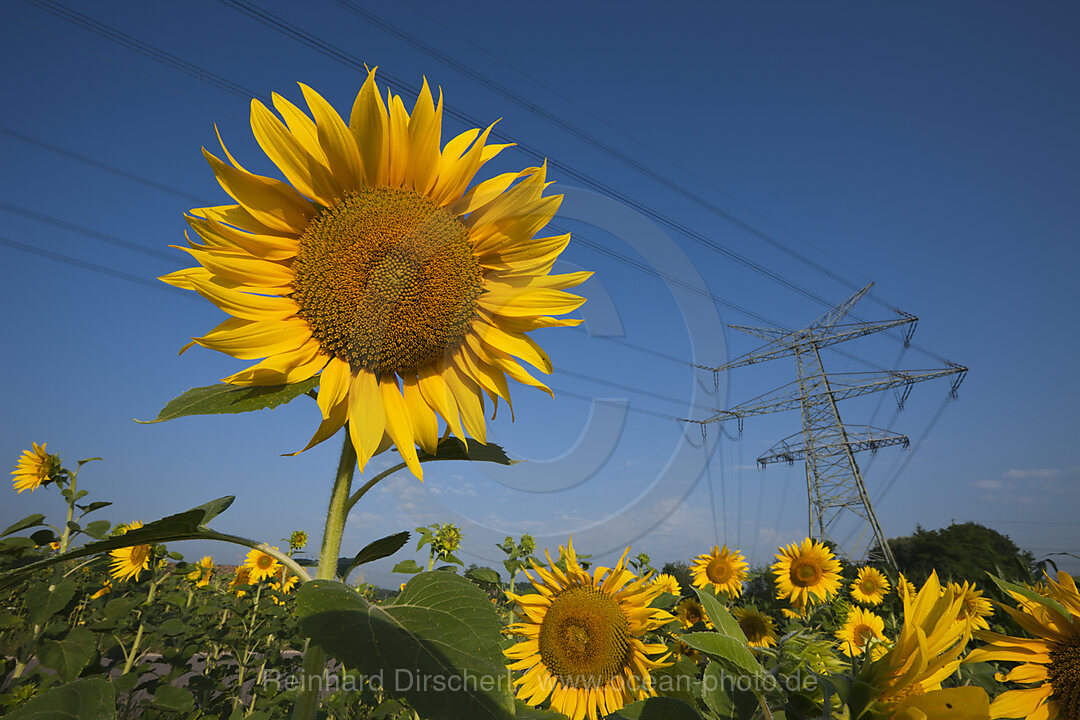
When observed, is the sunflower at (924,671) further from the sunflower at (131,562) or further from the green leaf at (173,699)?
the sunflower at (131,562)

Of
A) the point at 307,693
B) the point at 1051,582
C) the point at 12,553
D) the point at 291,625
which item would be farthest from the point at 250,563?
the point at 1051,582

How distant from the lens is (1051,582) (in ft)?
5.61

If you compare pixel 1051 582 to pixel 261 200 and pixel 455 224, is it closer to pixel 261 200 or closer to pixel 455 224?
pixel 455 224

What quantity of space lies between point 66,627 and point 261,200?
3.42 metres

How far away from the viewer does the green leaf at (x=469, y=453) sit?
3.47ft

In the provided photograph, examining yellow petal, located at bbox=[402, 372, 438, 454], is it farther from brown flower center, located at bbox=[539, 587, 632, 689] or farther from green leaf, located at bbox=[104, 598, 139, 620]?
green leaf, located at bbox=[104, 598, 139, 620]

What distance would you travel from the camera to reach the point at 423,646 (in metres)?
0.74

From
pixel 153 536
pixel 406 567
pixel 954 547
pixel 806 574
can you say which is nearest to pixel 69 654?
pixel 406 567

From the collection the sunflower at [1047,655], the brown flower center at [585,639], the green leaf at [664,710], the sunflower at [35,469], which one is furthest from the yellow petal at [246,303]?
the sunflower at [35,469]

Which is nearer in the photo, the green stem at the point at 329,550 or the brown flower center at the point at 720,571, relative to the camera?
the green stem at the point at 329,550

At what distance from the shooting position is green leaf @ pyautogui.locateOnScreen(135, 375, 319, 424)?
0.82 m

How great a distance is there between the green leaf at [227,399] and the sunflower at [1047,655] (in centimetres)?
216

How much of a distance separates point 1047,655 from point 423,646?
223 centimetres

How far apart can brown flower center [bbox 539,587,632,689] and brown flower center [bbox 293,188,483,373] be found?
2.40 m
